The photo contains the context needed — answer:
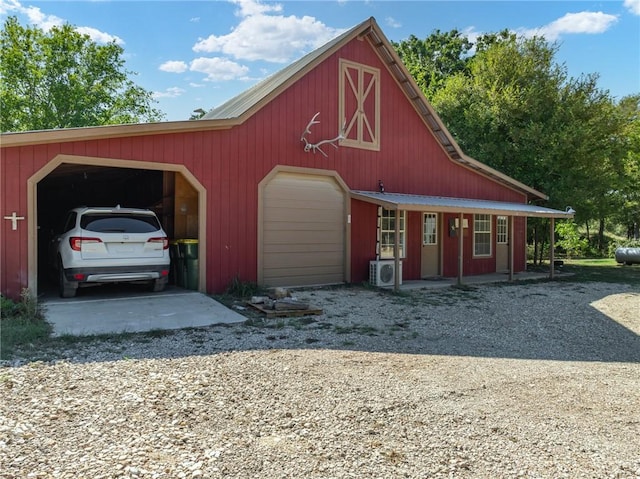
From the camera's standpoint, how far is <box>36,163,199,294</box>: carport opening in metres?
10.4

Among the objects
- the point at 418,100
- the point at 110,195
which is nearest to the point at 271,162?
the point at 418,100

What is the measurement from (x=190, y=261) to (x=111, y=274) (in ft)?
6.28

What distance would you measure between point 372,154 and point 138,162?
624 centimetres

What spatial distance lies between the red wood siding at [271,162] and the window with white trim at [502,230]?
6.39 feet

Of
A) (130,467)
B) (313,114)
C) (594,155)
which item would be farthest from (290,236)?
(594,155)

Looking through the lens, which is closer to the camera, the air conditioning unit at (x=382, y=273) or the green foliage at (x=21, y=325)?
the green foliage at (x=21, y=325)

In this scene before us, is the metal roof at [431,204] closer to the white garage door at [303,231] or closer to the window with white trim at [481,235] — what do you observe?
the window with white trim at [481,235]

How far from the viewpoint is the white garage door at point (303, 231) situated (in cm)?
1000

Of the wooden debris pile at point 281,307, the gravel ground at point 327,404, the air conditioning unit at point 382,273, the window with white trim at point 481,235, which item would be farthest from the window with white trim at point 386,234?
the gravel ground at point 327,404

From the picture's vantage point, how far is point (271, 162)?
32.6 ft

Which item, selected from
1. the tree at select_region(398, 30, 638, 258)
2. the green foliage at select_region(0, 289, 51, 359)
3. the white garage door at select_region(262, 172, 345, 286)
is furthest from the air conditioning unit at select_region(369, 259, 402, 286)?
the tree at select_region(398, 30, 638, 258)

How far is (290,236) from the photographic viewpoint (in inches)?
405

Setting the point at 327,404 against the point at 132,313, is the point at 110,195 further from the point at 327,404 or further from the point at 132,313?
the point at 327,404

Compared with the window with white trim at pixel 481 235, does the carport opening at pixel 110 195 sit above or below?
above
